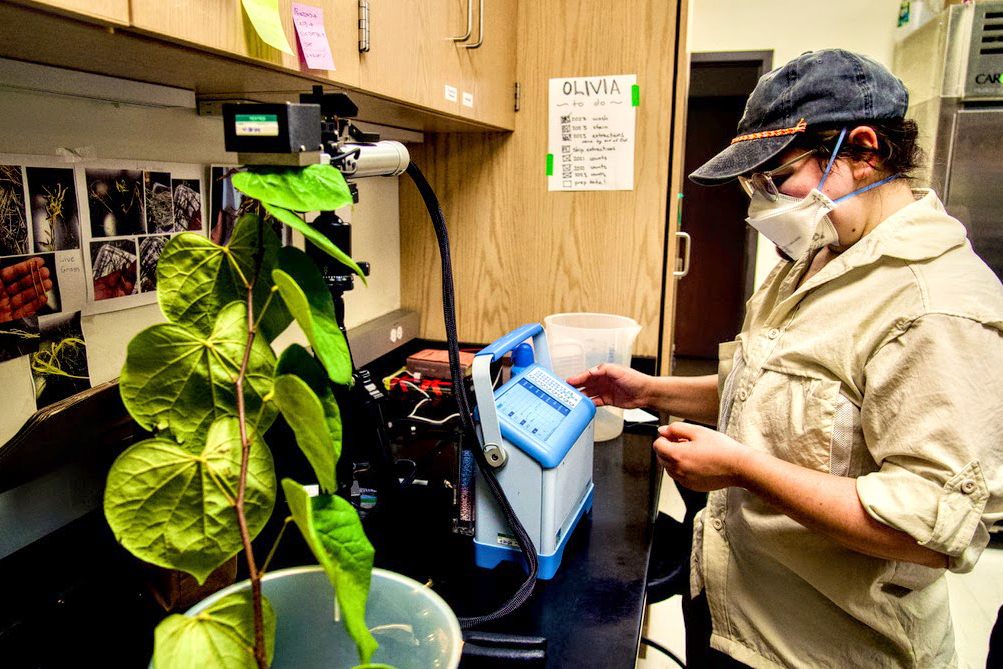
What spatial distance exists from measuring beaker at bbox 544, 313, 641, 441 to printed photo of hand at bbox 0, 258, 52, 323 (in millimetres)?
1058

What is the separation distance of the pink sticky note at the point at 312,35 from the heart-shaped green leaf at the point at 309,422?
592 millimetres

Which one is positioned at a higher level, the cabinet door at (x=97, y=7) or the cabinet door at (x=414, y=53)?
the cabinet door at (x=414, y=53)

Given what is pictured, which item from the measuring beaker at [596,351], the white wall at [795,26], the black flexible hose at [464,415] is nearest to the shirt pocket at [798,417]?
the black flexible hose at [464,415]

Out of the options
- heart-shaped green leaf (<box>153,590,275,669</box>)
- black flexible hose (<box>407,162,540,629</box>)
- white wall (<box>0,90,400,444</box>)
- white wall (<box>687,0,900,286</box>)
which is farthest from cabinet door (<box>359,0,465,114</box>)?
white wall (<box>687,0,900,286</box>)

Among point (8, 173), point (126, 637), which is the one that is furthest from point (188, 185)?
point (126, 637)

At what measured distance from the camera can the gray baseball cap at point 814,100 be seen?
0.99 metres

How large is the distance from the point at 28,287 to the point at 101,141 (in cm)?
27

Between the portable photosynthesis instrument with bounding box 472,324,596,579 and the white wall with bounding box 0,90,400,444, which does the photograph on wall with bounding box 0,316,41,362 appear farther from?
the portable photosynthesis instrument with bounding box 472,324,596,579

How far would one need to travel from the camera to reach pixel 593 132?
1824 mm

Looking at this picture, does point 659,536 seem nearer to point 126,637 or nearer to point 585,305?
point 585,305

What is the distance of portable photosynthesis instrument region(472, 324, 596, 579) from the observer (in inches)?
39.4

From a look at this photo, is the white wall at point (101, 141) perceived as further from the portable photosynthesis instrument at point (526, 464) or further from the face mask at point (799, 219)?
the face mask at point (799, 219)

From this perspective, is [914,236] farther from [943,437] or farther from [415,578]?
[415,578]

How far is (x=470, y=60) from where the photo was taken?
59.1 inches
